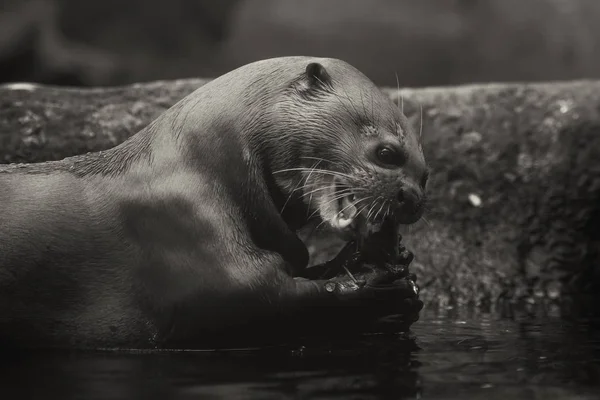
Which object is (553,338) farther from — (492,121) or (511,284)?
(492,121)

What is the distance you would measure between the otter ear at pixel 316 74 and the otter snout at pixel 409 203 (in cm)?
44

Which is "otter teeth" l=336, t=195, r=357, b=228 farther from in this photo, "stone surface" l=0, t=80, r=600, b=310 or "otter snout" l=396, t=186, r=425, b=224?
"stone surface" l=0, t=80, r=600, b=310

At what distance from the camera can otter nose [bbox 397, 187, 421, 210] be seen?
9.25 ft

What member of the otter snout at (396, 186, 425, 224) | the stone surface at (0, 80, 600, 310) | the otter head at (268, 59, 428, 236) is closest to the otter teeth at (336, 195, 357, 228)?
the otter head at (268, 59, 428, 236)

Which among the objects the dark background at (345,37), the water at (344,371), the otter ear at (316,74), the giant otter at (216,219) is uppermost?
the dark background at (345,37)

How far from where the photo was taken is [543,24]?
977 cm

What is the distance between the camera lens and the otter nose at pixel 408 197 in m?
2.82

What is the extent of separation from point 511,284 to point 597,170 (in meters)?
0.70

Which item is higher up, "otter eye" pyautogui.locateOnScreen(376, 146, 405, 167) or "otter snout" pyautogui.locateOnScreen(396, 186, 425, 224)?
"otter eye" pyautogui.locateOnScreen(376, 146, 405, 167)

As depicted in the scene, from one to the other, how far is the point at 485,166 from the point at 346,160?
1.90 m

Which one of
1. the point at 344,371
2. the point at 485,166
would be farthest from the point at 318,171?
the point at 485,166

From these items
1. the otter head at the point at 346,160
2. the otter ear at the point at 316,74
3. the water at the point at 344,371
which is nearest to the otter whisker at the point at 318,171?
the otter head at the point at 346,160

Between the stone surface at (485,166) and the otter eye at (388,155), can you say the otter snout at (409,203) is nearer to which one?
the otter eye at (388,155)

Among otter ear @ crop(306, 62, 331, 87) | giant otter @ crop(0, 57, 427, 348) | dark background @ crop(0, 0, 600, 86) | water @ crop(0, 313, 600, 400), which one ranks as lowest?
water @ crop(0, 313, 600, 400)
